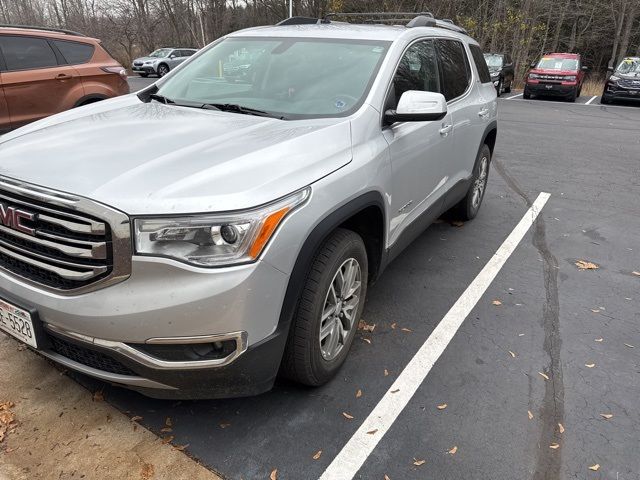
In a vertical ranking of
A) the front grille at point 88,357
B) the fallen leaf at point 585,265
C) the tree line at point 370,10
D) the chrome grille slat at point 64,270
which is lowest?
the fallen leaf at point 585,265

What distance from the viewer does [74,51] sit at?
264 inches

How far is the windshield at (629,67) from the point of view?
708 inches

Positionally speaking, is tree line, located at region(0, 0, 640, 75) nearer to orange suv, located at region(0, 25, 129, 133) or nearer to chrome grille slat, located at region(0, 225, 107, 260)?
orange suv, located at region(0, 25, 129, 133)

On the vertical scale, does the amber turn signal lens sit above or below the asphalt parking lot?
above

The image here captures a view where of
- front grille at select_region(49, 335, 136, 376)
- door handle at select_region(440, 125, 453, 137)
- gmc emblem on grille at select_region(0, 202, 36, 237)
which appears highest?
door handle at select_region(440, 125, 453, 137)

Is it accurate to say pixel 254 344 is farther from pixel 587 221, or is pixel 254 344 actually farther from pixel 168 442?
pixel 587 221

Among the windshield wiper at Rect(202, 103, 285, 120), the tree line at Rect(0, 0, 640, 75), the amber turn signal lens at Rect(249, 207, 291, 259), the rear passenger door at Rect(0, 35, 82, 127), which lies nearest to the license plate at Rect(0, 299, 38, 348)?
the amber turn signal lens at Rect(249, 207, 291, 259)

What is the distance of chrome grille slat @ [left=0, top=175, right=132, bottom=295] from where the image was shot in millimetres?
1892

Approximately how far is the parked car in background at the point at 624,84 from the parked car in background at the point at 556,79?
1.16 m

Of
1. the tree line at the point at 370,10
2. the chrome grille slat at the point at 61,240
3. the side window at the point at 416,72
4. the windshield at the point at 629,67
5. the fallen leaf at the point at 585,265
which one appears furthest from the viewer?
the tree line at the point at 370,10

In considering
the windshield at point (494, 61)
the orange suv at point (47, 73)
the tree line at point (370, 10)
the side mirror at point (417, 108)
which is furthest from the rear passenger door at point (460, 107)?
the tree line at point (370, 10)

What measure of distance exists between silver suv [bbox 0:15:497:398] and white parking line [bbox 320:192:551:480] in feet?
1.13

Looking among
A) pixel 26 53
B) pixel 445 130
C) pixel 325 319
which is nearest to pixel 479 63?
pixel 445 130

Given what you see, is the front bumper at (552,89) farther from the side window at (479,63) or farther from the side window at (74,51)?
the side window at (74,51)
